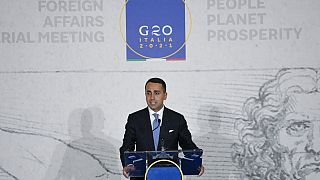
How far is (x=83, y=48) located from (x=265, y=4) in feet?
6.69

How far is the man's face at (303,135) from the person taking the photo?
216 inches

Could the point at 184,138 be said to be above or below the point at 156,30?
below

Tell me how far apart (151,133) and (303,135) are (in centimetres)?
199

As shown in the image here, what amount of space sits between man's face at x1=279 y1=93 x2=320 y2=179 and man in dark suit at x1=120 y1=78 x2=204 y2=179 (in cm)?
157

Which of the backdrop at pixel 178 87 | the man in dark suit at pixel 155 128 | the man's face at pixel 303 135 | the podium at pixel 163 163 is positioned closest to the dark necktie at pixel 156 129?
Result: the man in dark suit at pixel 155 128

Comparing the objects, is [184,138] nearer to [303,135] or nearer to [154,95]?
[154,95]

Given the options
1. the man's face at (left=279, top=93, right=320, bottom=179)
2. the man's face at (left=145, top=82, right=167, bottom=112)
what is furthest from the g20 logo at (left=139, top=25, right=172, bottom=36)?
the man's face at (left=279, top=93, right=320, bottom=179)

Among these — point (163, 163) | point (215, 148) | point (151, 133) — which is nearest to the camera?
point (163, 163)

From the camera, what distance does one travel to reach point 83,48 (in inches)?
218

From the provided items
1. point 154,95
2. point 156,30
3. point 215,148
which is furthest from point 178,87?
point 154,95

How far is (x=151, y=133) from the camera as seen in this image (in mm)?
4379

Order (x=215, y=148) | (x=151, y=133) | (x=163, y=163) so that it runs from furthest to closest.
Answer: (x=215, y=148), (x=151, y=133), (x=163, y=163)

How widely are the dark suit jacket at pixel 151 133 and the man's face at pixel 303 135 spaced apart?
5.08 ft

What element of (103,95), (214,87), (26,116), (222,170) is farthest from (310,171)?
(26,116)
